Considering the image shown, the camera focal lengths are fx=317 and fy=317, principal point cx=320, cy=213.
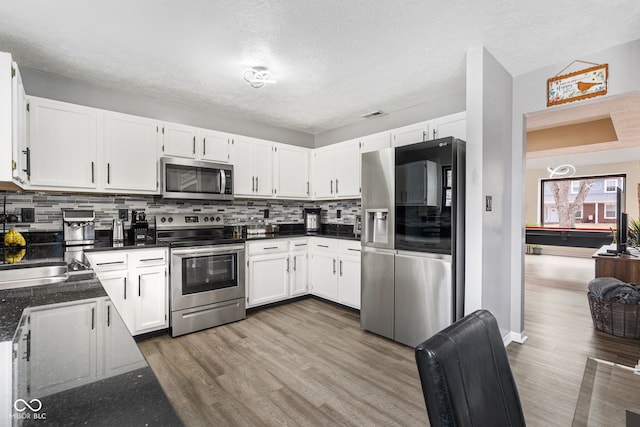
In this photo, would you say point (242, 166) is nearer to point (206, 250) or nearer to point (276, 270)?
point (206, 250)

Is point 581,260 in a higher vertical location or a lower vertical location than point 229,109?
lower

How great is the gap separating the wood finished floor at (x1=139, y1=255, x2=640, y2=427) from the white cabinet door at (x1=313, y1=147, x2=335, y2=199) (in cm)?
160

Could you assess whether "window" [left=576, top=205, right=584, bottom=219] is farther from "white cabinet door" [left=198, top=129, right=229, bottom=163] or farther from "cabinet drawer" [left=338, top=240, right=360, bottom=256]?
"white cabinet door" [left=198, top=129, right=229, bottom=163]

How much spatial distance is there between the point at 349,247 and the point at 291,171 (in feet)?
4.62

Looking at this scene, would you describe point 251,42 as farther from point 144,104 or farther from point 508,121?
point 508,121

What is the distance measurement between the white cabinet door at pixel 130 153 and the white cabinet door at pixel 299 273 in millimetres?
1842

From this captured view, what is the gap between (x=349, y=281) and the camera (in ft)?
12.4

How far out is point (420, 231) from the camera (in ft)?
9.26

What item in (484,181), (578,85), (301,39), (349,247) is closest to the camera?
(301,39)

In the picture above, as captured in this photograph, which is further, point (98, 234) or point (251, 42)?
point (98, 234)

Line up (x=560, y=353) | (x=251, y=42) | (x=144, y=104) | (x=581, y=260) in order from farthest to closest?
1. (x=581, y=260)
2. (x=144, y=104)
3. (x=560, y=353)
4. (x=251, y=42)

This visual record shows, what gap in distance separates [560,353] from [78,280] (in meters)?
3.56

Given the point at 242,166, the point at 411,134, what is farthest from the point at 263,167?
the point at 411,134

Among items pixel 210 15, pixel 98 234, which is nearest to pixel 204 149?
pixel 98 234
